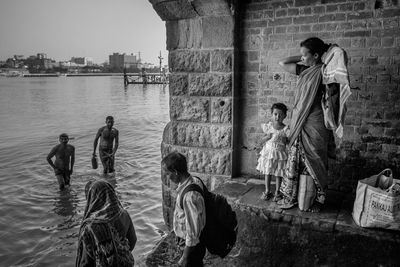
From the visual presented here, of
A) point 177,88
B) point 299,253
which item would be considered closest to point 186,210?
point 299,253

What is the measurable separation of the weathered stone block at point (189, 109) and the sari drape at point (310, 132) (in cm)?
167

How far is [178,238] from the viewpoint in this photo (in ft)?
9.96

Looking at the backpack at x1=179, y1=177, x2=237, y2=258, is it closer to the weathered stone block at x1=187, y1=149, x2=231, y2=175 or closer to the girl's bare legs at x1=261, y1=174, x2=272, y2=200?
the girl's bare legs at x1=261, y1=174, x2=272, y2=200

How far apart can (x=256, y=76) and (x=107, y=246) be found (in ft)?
10.4

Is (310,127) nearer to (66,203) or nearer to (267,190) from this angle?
(267,190)

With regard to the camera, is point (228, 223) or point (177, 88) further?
point (177, 88)

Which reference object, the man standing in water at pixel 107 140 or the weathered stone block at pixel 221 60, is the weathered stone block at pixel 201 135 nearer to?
the weathered stone block at pixel 221 60

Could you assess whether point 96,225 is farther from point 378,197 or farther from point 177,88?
point 177,88

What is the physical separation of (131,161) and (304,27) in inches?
356

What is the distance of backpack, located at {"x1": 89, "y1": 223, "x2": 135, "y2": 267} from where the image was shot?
8.51ft

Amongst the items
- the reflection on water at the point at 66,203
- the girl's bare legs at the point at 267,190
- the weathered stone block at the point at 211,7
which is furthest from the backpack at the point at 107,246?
the reflection on water at the point at 66,203

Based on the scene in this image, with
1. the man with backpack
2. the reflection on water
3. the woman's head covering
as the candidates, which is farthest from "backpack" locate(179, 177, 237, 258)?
the reflection on water

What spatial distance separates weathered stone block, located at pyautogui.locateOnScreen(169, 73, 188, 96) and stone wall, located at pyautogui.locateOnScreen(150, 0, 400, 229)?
18 mm

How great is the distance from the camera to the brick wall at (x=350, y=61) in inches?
156
